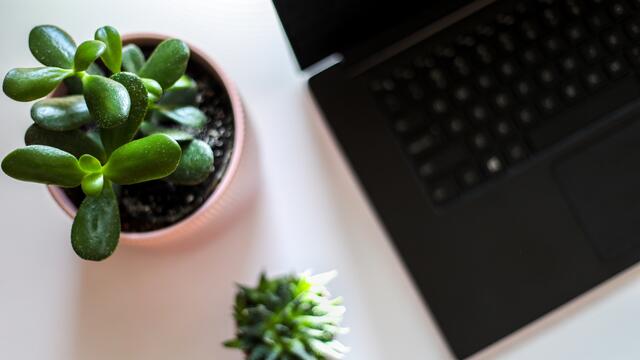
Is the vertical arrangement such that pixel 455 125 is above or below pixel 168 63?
below

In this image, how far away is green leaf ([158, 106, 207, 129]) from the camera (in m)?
0.49

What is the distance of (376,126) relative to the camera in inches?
22.8

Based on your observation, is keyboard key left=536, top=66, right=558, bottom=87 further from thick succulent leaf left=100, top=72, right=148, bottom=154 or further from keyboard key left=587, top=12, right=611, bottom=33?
thick succulent leaf left=100, top=72, right=148, bottom=154

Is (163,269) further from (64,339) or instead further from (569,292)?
(569,292)

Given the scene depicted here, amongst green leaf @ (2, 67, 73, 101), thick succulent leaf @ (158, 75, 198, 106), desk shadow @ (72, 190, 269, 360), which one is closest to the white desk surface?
desk shadow @ (72, 190, 269, 360)

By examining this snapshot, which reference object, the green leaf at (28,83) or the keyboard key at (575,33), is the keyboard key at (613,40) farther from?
the green leaf at (28,83)

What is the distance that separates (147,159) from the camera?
40 centimetres

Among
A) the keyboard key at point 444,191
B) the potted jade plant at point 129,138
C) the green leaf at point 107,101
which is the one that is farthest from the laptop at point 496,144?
the green leaf at point 107,101

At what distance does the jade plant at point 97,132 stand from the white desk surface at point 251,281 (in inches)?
5.5

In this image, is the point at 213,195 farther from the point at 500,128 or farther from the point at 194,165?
the point at 500,128

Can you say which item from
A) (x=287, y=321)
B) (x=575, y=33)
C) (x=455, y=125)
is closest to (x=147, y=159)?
(x=287, y=321)

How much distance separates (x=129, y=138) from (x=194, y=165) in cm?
5

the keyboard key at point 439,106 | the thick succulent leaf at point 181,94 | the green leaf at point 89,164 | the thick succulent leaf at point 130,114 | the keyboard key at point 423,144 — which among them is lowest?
the keyboard key at point 423,144

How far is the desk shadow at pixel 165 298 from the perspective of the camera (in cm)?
58
